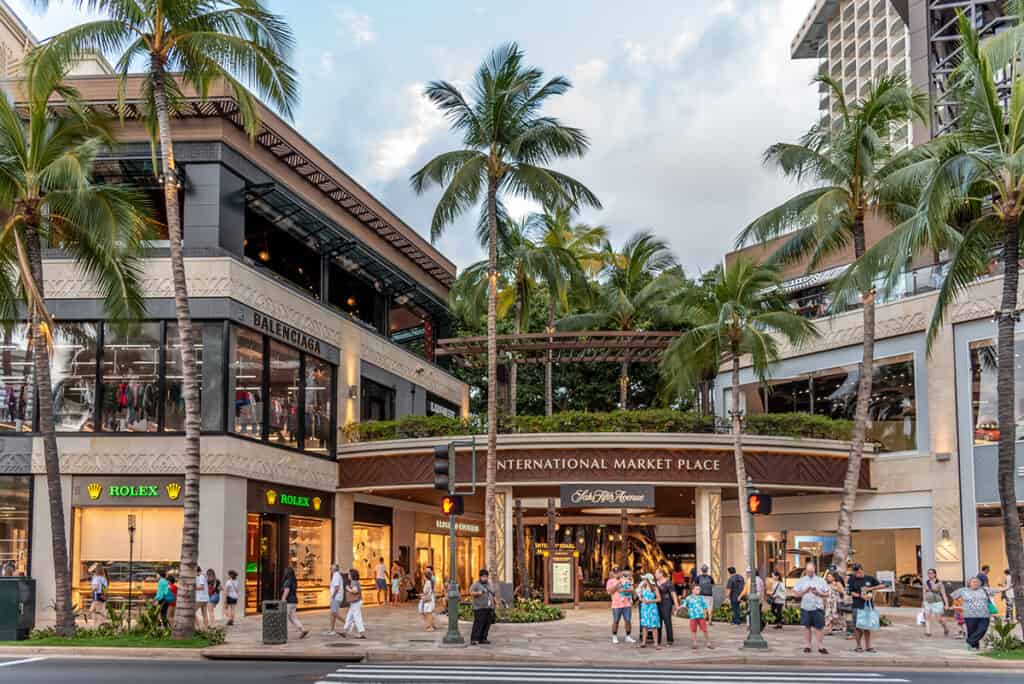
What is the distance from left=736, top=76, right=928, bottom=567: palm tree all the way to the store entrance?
16.4 metres

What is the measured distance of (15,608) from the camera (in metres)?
22.8

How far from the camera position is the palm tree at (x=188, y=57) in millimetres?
22719

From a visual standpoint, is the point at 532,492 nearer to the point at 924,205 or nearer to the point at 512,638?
the point at 512,638

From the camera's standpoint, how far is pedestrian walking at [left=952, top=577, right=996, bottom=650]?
22484mm

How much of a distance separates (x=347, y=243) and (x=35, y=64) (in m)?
18.1

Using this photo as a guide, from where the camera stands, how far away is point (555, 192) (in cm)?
3052

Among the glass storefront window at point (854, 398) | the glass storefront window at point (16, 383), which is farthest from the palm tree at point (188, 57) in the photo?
the glass storefront window at point (854, 398)

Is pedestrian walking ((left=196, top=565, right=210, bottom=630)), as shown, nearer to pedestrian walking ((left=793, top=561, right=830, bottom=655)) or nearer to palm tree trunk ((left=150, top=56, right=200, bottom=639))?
palm tree trunk ((left=150, top=56, right=200, bottom=639))

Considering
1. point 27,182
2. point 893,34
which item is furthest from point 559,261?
point 893,34

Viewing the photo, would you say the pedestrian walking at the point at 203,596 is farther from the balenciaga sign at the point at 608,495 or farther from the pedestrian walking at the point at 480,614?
the balenciaga sign at the point at 608,495

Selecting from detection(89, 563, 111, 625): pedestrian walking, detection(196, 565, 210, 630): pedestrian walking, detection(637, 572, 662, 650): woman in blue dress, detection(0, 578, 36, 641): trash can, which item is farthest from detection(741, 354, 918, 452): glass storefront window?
detection(0, 578, 36, 641): trash can

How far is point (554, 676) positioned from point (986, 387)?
22.5 meters

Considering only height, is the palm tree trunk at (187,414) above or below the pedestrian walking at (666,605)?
above

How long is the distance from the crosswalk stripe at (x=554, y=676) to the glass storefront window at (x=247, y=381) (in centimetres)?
1450
